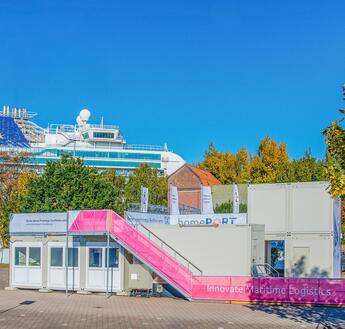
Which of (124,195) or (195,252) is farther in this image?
(124,195)


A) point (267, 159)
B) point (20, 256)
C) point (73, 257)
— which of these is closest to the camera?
point (73, 257)

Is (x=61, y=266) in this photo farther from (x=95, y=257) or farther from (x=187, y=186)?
Answer: (x=187, y=186)

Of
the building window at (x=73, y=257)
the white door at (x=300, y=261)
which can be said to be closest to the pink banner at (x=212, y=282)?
the building window at (x=73, y=257)

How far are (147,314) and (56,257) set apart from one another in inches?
350

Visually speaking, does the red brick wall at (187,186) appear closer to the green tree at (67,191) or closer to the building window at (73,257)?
the green tree at (67,191)

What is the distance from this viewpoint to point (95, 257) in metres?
29.4

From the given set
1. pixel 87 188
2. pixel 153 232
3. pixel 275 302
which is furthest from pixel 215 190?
Result: pixel 275 302

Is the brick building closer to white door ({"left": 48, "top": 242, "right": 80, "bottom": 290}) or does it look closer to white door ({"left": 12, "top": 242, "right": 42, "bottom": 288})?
white door ({"left": 12, "top": 242, "right": 42, "bottom": 288})

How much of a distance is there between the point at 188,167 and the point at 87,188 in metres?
30.8

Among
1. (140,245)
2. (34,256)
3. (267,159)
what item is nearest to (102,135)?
(267,159)

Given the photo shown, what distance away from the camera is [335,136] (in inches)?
596

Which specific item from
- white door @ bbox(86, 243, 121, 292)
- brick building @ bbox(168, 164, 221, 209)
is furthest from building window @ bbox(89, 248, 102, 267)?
brick building @ bbox(168, 164, 221, 209)

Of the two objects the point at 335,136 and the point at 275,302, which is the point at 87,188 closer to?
the point at 275,302

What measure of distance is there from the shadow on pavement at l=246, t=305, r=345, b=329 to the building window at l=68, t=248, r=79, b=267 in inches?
351
